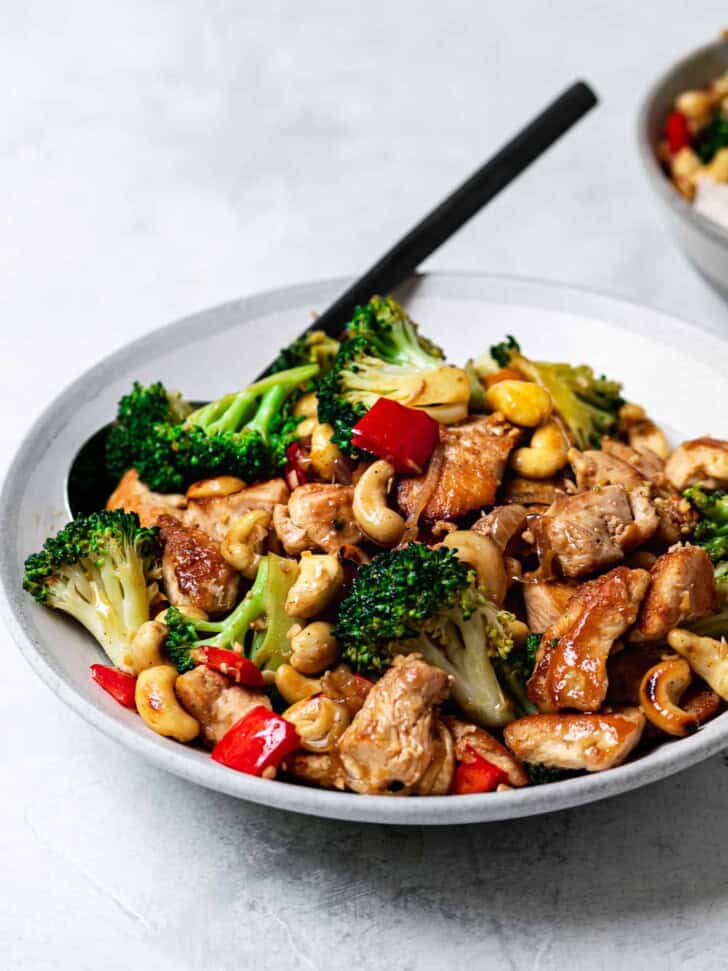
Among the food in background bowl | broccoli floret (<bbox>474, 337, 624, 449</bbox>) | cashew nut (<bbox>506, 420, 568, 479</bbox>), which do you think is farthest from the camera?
the food in background bowl

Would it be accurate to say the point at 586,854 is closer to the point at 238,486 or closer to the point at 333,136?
the point at 238,486

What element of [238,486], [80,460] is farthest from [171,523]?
[80,460]

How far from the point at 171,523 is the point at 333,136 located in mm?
4269

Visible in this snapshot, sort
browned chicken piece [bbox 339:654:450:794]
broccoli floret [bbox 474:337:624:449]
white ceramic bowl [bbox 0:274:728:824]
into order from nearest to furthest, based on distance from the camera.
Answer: browned chicken piece [bbox 339:654:450:794]
white ceramic bowl [bbox 0:274:728:824]
broccoli floret [bbox 474:337:624:449]

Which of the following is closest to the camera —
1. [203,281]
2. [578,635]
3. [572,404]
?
[578,635]

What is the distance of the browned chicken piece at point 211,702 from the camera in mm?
3291

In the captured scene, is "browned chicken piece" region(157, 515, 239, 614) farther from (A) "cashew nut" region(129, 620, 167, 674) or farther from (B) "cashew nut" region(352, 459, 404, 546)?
(B) "cashew nut" region(352, 459, 404, 546)

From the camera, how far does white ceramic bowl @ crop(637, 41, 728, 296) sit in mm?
5348

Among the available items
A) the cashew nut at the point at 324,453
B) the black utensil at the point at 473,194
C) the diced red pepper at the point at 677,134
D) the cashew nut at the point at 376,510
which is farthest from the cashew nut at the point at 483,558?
the diced red pepper at the point at 677,134

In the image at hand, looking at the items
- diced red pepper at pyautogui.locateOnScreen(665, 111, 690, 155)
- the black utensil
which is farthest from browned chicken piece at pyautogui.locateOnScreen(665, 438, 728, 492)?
diced red pepper at pyautogui.locateOnScreen(665, 111, 690, 155)

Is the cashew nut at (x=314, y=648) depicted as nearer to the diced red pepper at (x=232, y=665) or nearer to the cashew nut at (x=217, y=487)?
the diced red pepper at (x=232, y=665)

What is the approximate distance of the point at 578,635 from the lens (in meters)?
3.28

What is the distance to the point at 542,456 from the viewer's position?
385 cm

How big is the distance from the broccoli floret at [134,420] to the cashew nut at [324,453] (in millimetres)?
630
